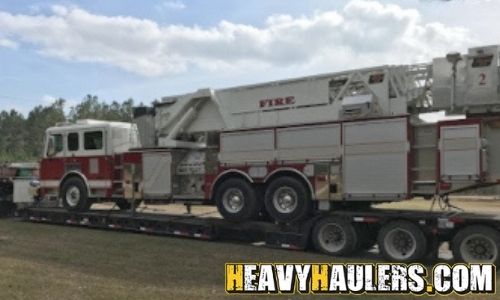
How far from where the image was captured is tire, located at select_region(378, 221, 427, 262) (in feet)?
40.4

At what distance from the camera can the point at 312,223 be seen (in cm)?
1384

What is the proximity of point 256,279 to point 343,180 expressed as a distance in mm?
4444

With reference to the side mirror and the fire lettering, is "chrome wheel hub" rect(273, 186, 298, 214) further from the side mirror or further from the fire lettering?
the side mirror

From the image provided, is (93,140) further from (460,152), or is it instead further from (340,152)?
(460,152)

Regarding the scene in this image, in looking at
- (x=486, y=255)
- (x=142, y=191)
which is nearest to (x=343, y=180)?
(x=486, y=255)

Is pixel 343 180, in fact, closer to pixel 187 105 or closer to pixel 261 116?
pixel 261 116

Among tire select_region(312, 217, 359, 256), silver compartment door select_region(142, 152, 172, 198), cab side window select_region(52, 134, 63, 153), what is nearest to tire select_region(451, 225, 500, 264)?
tire select_region(312, 217, 359, 256)

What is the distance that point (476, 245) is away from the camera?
11812mm

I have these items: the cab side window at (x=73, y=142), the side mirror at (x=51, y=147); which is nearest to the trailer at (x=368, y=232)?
the cab side window at (x=73, y=142)

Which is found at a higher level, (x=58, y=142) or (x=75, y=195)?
(x=58, y=142)

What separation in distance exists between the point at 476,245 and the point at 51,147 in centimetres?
1298

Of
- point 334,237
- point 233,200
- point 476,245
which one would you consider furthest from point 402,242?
point 233,200

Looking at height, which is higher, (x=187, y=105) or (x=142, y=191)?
(x=187, y=105)

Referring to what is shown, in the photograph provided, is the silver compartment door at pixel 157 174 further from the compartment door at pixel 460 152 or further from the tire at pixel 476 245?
the tire at pixel 476 245
